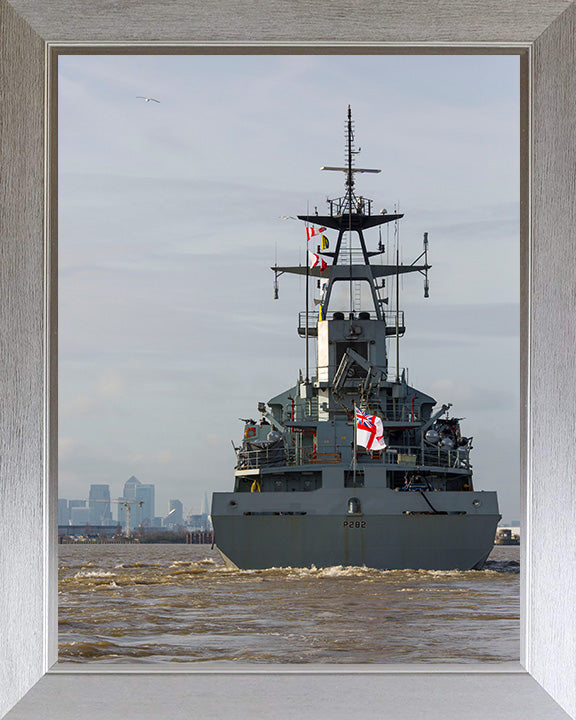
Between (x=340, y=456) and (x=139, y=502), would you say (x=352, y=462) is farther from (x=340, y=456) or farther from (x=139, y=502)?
(x=139, y=502)

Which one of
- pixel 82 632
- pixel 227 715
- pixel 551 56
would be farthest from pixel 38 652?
pixel 82 632

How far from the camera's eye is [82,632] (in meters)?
9.42

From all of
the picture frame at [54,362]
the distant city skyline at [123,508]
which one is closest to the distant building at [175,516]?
the distant city skyline at [123,508]

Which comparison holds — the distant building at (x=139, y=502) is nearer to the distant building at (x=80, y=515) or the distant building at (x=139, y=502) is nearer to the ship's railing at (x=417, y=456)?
the distant building at (x=80, y=515)

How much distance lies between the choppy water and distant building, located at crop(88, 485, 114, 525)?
3698 cm

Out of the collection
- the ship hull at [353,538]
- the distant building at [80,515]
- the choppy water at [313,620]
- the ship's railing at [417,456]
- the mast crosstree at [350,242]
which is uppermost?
the mast crosstree at [350,242]

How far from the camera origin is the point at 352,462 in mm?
12562

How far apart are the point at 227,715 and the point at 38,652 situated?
0.55 metres

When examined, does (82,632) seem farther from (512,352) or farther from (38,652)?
(512,352)

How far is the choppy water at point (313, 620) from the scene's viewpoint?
8531 mm

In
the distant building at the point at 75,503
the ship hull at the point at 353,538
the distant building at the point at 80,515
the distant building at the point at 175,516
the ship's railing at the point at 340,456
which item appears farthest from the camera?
the distant building at the point at 75,503

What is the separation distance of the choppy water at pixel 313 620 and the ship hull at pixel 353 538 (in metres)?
0.15

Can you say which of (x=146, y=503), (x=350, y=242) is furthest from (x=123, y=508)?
(x=350, y=242)

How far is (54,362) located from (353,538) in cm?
910
